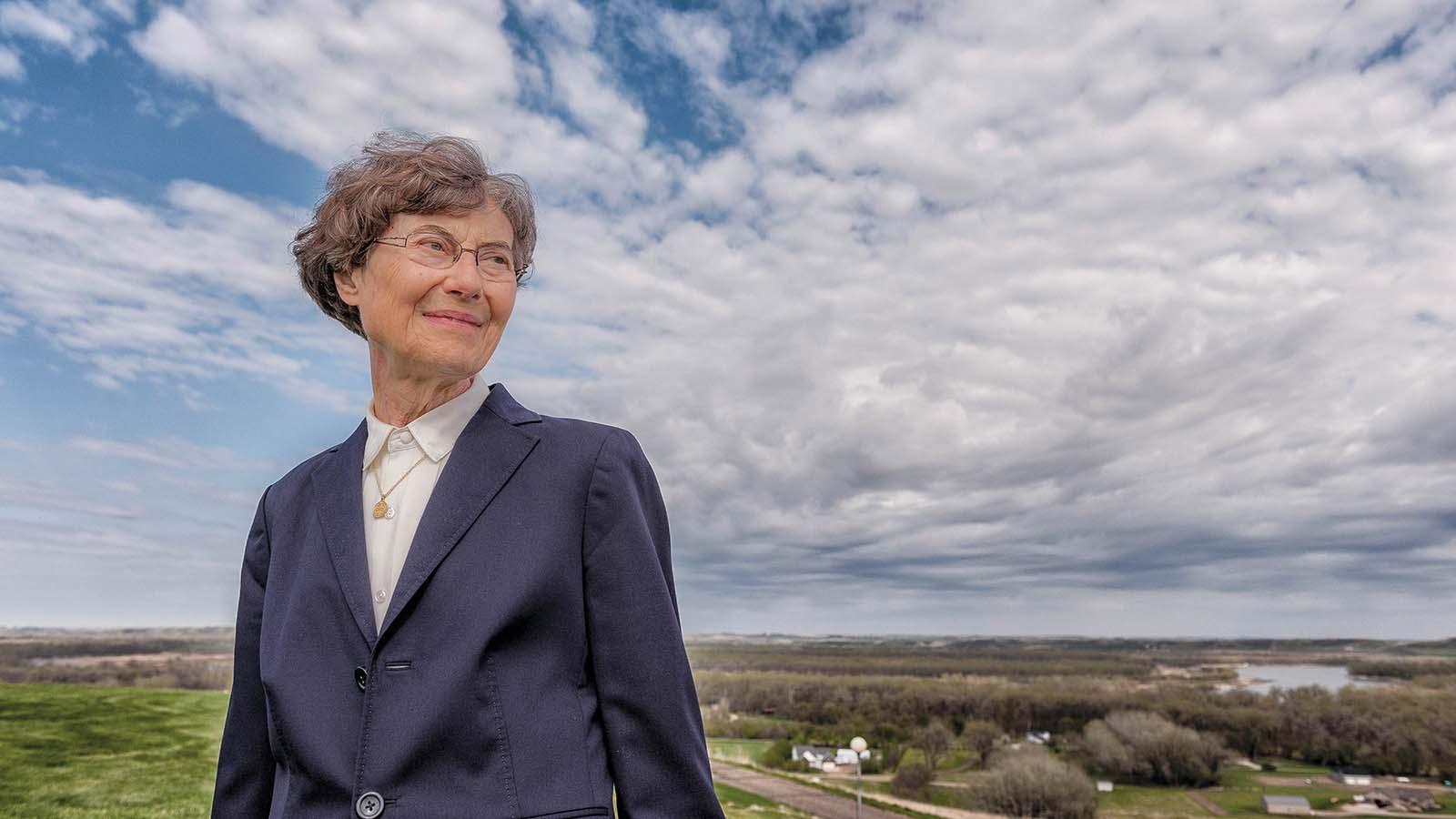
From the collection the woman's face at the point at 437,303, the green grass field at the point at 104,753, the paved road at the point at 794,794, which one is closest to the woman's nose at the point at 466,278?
the woman's face at the point at 437,303

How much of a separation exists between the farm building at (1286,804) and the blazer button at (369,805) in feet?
229

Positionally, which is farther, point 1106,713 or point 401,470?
point 1106,713

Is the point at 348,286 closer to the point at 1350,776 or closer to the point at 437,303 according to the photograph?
the point at 437,303

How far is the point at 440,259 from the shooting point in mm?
1558

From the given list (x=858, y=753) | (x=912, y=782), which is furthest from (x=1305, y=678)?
(x=858, y=753)

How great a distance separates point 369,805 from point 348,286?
0.88 m

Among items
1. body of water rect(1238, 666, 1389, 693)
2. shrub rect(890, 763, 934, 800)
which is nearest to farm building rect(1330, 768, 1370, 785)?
body of water rect(1238, 666, 1389, 693)

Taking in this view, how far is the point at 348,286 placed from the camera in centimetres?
171

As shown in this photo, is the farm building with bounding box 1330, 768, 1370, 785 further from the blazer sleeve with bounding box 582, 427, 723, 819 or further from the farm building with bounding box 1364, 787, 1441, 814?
the blazer sleeve with bounding box 582, 427, 723, 819

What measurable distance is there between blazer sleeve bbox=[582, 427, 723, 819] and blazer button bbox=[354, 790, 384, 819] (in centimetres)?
32

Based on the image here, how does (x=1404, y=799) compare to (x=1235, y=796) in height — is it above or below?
above

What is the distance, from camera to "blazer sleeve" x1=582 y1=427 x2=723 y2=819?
1370 millimetres

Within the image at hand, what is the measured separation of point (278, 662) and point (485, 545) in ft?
1.27

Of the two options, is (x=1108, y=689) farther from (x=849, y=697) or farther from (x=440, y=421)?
(x=440, y=421)
